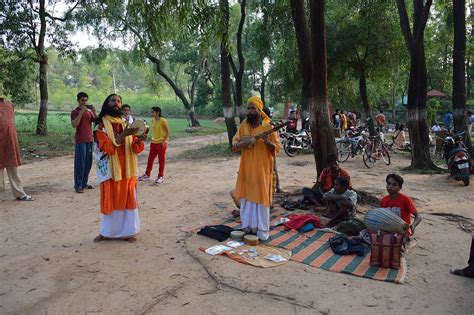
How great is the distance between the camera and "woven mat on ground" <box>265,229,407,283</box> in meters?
4.07

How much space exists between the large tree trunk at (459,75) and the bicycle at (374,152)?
1.95 meters

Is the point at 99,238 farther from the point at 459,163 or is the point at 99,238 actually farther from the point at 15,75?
the point at 15,75

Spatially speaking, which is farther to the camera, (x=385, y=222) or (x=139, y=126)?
(x=139, y=126)

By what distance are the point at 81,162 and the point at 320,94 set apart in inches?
183

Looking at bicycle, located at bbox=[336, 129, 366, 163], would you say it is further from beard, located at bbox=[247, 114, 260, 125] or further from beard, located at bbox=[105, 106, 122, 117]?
beard, located at bbox=[105, 106, 122, 117]

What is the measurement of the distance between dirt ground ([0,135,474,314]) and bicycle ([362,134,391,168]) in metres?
4.59

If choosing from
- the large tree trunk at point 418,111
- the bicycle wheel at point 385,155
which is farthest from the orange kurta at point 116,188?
the bicycle wheel at point 385,155

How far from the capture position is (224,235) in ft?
16.7

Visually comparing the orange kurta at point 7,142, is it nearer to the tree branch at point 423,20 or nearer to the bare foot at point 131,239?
the bare foot at point 131,239

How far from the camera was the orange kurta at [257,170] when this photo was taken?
16.2 feet

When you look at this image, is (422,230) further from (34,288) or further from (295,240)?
(34,288)

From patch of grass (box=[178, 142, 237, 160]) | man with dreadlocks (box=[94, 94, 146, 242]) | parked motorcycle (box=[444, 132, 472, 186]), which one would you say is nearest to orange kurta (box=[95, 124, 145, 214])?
man with dreadlocks (box=[94, 94, 146, 242])

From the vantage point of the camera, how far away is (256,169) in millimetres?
4938

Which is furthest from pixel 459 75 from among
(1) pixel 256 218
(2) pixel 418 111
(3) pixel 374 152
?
(1) pixel 256 218
